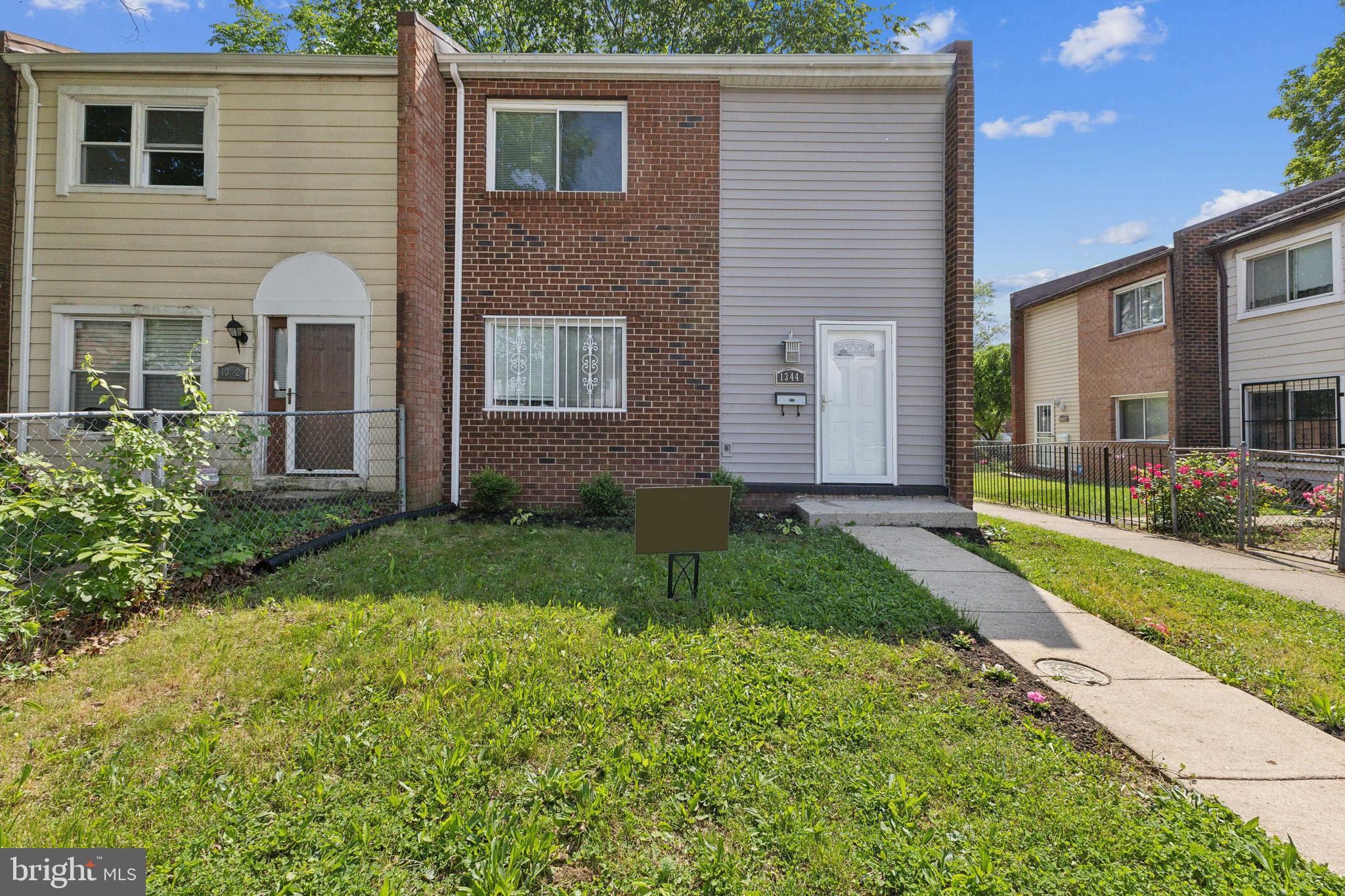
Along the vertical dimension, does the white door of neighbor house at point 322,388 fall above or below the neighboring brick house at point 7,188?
below

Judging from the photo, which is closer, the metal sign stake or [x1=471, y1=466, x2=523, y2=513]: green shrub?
the metal sign stake

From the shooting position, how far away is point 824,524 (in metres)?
6.84

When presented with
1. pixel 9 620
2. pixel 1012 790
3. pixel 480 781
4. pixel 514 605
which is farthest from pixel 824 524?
pixel 9 620

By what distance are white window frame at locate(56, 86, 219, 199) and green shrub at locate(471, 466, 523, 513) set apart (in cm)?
496

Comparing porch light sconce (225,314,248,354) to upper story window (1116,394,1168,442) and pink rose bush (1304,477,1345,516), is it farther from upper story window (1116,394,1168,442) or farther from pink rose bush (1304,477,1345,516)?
upper story window (1116,394,1168,442)

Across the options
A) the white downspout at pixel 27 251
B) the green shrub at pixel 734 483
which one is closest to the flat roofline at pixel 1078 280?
the green shrub at pixel 734 483

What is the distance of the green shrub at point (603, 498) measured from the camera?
751 centimetres

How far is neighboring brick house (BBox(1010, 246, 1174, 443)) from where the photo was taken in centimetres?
1366

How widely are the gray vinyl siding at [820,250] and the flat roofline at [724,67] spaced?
0.21 m

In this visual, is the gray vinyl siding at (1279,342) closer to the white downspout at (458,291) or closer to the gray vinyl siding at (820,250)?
the gray vinyl siding at (820,250)

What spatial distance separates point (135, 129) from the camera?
25.3 feet

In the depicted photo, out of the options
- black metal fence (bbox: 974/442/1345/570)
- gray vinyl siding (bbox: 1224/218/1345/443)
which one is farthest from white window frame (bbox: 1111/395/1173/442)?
black metal fence (bbox: 974/442/1345/570)

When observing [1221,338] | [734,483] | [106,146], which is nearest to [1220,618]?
[734,483]

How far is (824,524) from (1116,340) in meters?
12.7
